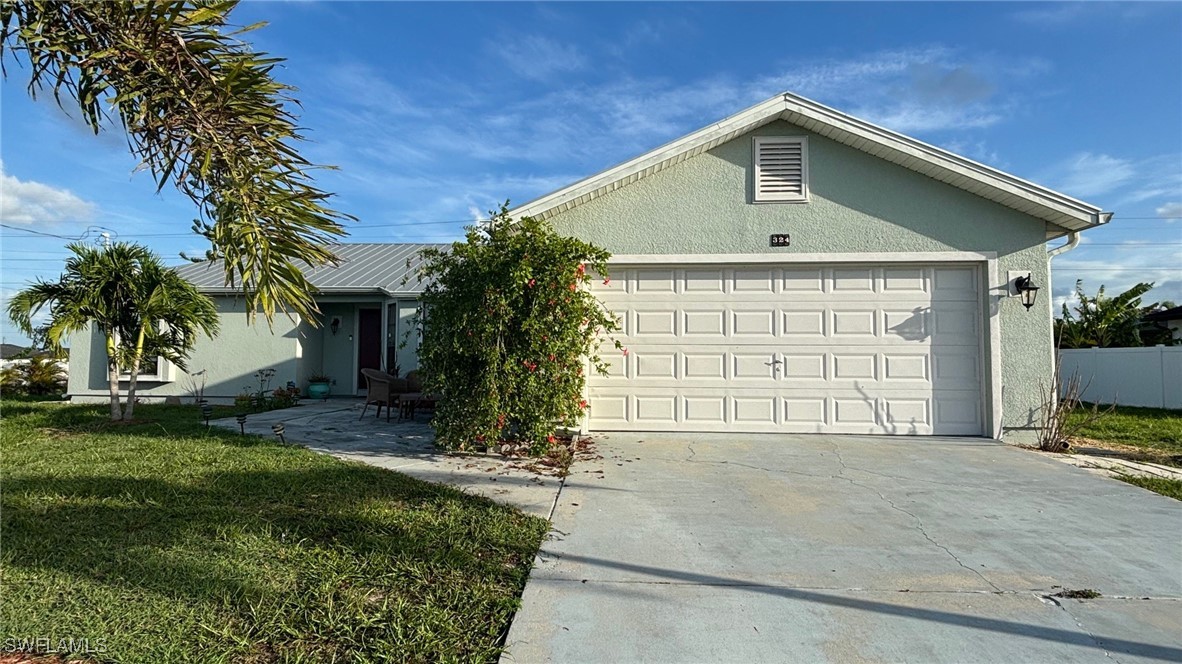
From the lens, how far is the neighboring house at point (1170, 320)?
17.8 metres

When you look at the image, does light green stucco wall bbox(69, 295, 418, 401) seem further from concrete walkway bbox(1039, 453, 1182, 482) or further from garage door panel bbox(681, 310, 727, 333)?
concrete walkway bbox(1039, 453, 1182, 482)

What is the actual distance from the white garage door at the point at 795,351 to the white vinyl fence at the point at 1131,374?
18.2 ft

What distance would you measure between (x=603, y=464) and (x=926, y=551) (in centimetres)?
340

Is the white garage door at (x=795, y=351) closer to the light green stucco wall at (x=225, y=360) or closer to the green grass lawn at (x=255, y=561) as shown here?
the green grass lawn at (x=255, y=561)

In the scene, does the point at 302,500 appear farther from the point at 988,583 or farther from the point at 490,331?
the point at 988,583

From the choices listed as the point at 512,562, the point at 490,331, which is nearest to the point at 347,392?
the point at 490,331

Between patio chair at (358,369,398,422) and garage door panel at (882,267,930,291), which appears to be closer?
garage door panel at (882,267,930,291)

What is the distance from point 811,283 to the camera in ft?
28.0

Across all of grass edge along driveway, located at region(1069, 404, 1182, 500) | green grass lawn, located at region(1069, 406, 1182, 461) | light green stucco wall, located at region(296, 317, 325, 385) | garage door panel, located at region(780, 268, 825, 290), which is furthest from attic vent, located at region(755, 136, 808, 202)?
light green stucco wall, located at region(296, 317, 325, 385)

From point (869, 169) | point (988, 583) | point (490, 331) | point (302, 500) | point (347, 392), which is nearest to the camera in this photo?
point (988, 583)

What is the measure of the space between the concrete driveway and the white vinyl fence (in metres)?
8.72

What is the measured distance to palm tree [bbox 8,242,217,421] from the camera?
366 inches

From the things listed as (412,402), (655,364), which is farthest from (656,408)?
(412,402)

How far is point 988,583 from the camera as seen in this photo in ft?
Answer: 11.8
